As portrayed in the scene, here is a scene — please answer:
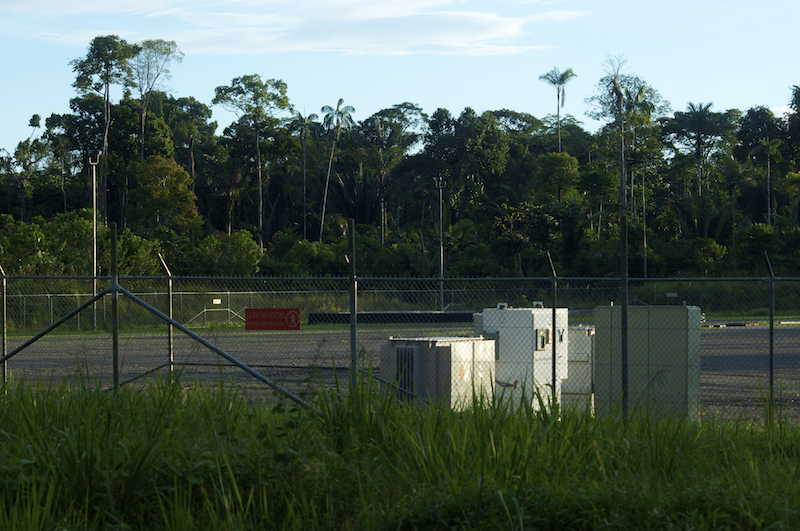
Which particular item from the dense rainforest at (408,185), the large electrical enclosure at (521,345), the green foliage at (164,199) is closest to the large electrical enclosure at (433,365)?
the large electrical enclosure at (521,345)

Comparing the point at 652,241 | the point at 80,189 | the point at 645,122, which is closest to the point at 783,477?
the point at 652,241

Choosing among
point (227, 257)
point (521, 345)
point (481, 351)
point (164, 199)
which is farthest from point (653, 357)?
point (164, 199)

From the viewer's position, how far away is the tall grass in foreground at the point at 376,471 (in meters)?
4.61

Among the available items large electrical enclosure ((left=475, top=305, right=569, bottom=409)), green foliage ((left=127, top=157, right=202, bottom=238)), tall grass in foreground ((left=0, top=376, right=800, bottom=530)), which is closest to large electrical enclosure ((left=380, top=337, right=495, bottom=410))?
large electrical enclosure ((left=475, top=305, right=569, bottom=409))

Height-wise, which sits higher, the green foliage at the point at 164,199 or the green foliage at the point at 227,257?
the green foliage at the point at 164,199

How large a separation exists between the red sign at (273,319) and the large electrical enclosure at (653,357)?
13.1 feet

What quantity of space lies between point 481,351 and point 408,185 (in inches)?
2158

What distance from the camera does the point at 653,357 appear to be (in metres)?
9.56

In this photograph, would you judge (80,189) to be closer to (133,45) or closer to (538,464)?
(133,45)

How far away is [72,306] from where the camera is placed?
28.9 meters

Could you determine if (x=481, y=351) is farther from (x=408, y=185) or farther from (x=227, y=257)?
(x=408, y=185)

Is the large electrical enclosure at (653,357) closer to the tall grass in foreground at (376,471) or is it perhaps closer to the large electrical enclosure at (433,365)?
the large electrical enclosure at (433,365)

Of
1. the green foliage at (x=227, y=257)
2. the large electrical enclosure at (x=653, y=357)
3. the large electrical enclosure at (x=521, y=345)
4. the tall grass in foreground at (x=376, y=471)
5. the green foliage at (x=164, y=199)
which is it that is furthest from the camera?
the green foliage at (x=164, y=199)

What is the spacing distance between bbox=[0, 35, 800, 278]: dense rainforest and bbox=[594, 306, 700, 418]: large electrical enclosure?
1468 inches
